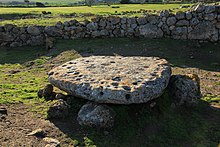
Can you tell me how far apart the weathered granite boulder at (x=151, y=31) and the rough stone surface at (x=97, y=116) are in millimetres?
11264

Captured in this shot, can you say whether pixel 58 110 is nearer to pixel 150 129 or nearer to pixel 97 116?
pixel 97 116

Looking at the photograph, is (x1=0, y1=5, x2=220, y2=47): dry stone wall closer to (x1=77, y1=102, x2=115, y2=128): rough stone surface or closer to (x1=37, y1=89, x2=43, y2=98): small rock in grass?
(x1=37, y1=89, x2=43, y2=98): small rock in grass

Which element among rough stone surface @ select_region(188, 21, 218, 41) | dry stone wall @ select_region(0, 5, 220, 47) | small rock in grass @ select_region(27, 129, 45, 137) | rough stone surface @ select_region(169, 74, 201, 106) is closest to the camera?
small rock in grass @ select_region(27, 129, 45, 137)

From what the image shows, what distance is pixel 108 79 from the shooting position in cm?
982

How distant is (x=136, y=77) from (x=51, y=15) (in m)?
18.3

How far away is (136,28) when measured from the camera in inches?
789

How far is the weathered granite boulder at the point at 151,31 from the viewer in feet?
64.6

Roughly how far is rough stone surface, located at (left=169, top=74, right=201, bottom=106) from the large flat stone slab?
0.78 metres

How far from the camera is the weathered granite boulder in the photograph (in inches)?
776

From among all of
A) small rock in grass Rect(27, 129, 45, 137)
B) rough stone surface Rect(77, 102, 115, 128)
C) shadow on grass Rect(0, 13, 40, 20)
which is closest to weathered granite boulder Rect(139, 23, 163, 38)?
rough stone surface Rect(77, 102, 115, 128)

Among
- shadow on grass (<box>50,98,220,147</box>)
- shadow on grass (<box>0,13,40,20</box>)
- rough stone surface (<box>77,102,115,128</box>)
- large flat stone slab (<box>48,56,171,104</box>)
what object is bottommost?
shadow on grass (<box>50,98,220,147</box>)

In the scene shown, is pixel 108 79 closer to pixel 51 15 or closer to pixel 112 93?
pixel 112 93

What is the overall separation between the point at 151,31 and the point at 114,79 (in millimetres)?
10668

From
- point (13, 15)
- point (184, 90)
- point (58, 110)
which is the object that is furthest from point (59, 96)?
point (13, 15)
